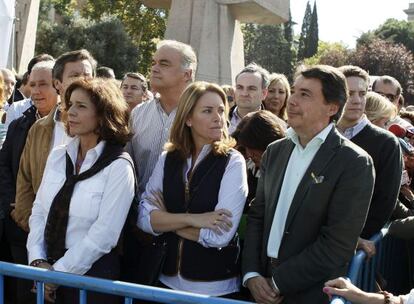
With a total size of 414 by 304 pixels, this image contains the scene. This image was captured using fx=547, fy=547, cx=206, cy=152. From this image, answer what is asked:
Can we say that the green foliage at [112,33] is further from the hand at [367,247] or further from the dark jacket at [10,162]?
the hand at [367,247]

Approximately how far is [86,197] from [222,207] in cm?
74

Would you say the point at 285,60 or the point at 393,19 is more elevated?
the point at 393,19

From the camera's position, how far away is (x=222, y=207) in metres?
2.98

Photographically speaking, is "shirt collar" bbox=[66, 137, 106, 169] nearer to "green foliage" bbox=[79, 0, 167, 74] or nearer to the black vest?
the black vest

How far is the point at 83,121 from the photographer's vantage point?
10.4 ft

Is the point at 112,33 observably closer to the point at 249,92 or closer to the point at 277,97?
the point at 277,97

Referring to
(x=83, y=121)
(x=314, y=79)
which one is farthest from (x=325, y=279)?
(x=83, y=121)

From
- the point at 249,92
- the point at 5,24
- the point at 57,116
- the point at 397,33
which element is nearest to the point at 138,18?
the point at 5,24

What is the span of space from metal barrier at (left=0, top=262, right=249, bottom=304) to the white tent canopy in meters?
3.85

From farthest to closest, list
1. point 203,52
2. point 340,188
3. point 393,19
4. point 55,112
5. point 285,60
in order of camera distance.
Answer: point 393,19, point 285,60, point 203,52, point 55,112, point 340,188

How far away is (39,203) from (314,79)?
1711 millimetres

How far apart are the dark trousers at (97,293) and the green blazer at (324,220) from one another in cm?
88

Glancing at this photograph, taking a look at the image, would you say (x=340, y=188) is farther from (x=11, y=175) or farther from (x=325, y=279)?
(x=11, y=175)

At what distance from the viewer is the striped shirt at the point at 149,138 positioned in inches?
142
